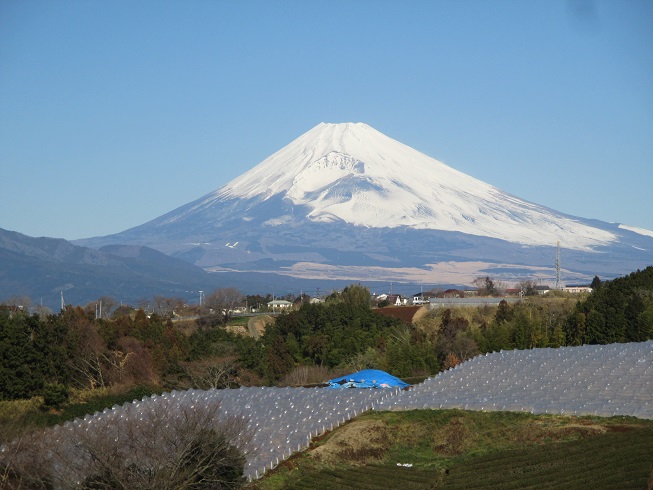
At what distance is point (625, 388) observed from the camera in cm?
4081

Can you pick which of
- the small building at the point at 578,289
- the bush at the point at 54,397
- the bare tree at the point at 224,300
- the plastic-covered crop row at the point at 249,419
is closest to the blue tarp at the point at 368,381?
the plastic-covered crop row at the point at 249,419

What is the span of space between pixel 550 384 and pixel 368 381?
443 inches

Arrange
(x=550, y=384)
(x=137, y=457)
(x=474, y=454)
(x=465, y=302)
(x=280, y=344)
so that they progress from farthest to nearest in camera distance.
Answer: (x=465, y=302)
(x=280, y=344)
(x=550, y=384)
(x=474, y=454)
(x=137, y=457)

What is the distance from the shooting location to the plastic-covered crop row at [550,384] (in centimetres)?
3847

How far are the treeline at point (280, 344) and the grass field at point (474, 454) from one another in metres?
20.4

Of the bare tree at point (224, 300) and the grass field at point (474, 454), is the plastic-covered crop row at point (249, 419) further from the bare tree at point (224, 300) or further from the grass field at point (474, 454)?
the bare tree at point (224, 300)

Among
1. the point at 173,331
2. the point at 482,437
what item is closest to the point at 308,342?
the point at 173,331

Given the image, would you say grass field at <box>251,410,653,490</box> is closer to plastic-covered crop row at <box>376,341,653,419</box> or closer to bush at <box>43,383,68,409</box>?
plastic-covered crop row at <box>376,341,653,419</box>

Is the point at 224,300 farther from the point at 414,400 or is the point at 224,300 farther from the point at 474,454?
the point at 474,454

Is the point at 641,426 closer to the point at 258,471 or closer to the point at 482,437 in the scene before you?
the point at 482,437

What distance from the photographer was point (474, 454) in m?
34.7

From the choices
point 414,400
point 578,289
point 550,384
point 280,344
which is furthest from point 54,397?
point 578,289

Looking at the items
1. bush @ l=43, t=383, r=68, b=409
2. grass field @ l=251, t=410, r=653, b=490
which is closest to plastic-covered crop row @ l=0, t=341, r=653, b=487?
grass field @ l=251, t=410, r=653, b=490

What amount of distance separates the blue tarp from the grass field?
12.4 m
